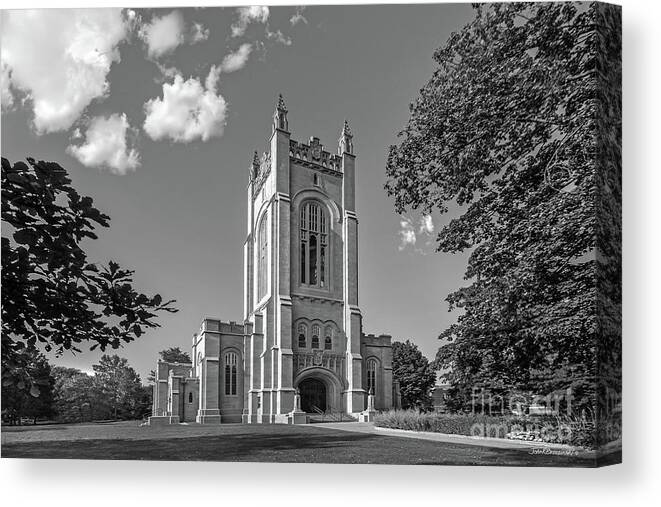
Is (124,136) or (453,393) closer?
(453,393)

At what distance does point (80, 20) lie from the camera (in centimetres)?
997

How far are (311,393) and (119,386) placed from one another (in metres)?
3.30

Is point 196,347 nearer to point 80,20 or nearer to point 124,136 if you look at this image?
point 124,136

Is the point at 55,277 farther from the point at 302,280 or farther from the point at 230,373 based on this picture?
the point at 302,280

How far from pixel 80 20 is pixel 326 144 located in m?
4.33

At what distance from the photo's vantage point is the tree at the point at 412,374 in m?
9.92

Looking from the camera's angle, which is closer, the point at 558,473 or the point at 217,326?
the point at 558,473

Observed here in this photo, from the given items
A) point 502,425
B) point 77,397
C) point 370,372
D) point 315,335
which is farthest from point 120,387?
point 502,425

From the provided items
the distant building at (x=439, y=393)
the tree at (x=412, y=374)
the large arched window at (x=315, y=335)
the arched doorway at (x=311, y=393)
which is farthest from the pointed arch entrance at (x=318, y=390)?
the distant building at (x=439, y=393)

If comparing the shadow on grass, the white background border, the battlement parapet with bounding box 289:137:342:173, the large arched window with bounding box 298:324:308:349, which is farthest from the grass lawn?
the battlement parapet with bounding box 289:137:342:173

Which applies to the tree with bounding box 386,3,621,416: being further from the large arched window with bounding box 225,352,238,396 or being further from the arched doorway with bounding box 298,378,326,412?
the large arched window with bounding box 225,352,238,396

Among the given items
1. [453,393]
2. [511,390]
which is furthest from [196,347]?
[511,390]

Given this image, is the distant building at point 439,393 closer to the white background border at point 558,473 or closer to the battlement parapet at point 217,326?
the white background border at point 558,473

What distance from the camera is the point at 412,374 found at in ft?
34.0
